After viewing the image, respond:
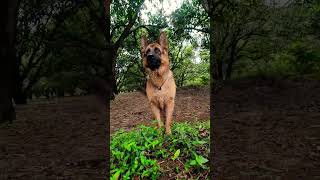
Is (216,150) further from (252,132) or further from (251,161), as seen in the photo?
(252,132)

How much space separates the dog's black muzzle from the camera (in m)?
4.72

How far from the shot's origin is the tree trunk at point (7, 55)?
14.5 metres

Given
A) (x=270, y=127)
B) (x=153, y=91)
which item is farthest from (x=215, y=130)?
(x=153, y=91)

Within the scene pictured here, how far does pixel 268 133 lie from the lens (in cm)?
1114

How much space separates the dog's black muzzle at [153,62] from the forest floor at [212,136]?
3.43 feet

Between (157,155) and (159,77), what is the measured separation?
1675mm

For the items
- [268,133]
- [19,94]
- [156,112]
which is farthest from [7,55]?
[156,112]

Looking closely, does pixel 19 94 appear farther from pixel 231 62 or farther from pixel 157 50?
pixel 157 50

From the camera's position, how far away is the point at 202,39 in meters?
16.3

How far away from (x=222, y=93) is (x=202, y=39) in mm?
3368

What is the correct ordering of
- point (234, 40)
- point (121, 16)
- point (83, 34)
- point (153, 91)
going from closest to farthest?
point (153, 91) < point (121, 16) < point (83, 34) < point (234, 40)

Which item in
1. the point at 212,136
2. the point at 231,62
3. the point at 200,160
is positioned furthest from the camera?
the point at 231,62

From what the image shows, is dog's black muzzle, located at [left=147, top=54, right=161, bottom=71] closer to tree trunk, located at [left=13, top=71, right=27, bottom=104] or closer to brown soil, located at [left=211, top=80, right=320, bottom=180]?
brown soil, located at [left=211, top=80, right=320, bottom=180]

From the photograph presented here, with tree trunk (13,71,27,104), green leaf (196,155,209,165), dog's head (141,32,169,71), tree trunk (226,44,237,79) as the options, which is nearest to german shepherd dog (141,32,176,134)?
dog's head (141,32,169,71)
